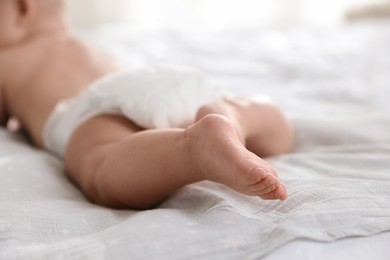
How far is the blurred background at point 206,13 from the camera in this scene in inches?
111

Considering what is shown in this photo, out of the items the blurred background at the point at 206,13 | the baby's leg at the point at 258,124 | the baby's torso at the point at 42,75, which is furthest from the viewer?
the blurred background at the point at 206,13

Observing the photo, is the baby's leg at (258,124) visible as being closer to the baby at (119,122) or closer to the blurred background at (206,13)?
Result: the baby at (119,122)

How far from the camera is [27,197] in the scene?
0.78 meters

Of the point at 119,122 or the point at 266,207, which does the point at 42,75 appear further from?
the point at 266,207

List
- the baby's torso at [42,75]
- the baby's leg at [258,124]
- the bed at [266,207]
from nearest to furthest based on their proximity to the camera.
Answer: the bed at [266,207] < the baby's leg at [258,124] < the baby's torso at [42,75]

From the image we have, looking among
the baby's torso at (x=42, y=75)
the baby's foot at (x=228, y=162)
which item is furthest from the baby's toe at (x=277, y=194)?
the baby's torso at (x=42, y=75)

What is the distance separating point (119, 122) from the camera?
917 millimetres

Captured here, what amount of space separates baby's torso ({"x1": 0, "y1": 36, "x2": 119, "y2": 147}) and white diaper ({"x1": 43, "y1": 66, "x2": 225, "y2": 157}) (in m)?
0.11

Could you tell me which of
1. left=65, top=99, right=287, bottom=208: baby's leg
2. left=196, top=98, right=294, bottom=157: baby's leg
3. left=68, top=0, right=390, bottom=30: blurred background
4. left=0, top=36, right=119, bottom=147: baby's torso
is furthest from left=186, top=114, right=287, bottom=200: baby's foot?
left=68, top=0, right=390, bottom=30: blurred background

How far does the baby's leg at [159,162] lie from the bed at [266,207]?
0.09 ft

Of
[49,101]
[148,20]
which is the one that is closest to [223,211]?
[49,101]

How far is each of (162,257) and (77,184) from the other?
16.6 inches


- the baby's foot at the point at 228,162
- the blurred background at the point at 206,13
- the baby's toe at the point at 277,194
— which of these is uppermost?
the baby's foot at the point at 228,162

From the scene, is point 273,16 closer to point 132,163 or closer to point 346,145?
point 346,145
